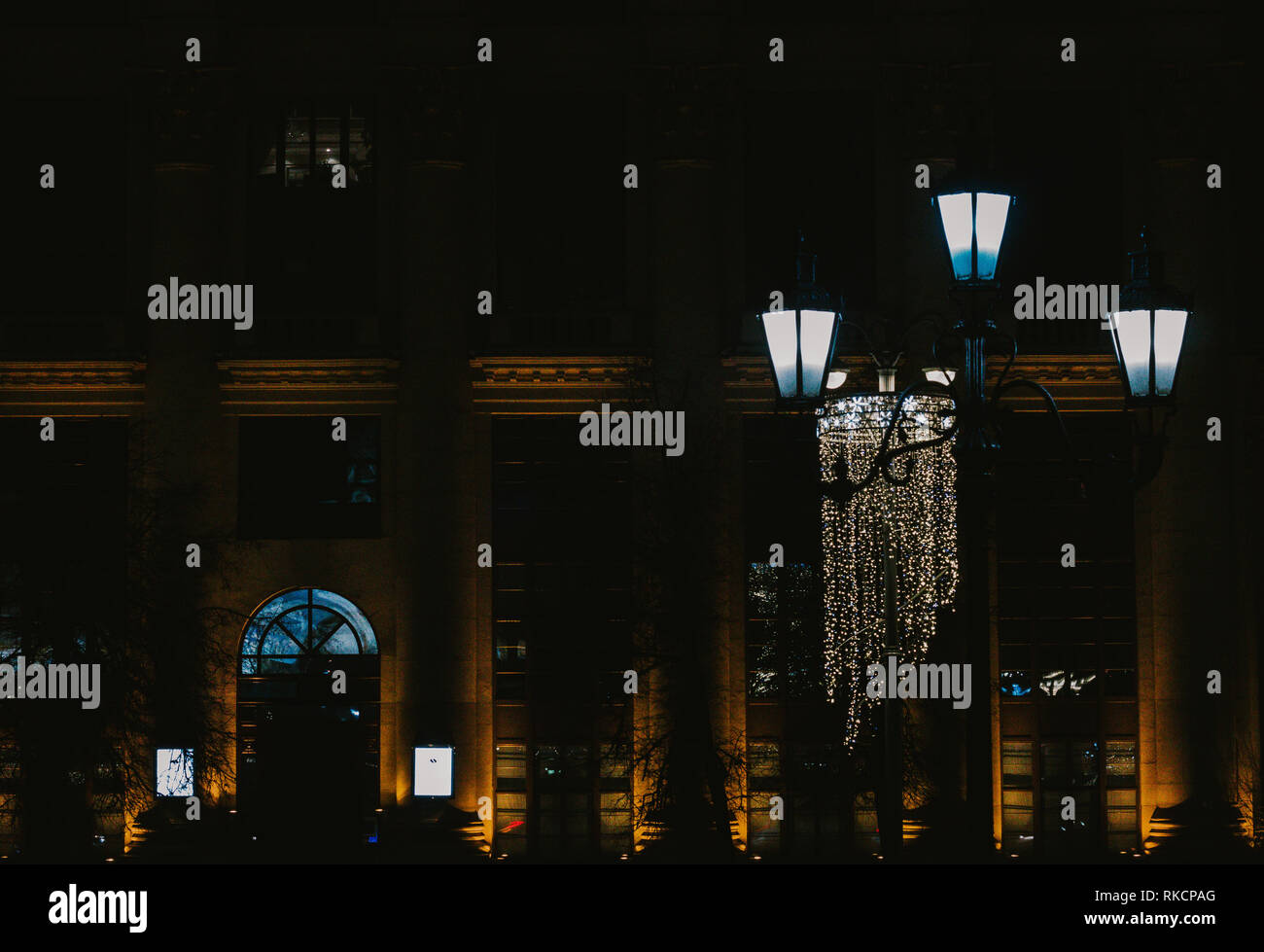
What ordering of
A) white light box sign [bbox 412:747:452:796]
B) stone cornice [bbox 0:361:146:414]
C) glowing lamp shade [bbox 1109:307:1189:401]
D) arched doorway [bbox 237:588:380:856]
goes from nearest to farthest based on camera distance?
1. glowing lamp shade [bbox 1109:307:1189:401]
2. white light box sign [bbox 412:747:452:796]
3. arched doorway [bbox 237:588:380:856]
4. stone cornice [bbox 0:361:146:414]

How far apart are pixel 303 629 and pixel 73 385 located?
6.18 metres

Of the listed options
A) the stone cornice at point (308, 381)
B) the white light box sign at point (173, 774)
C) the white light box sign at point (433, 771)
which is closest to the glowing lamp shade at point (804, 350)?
the white light box sign at point (433, 771)

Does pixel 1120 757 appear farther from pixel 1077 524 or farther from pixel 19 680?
pixel 19 680

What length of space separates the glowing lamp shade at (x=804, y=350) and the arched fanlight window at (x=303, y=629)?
18.7 m

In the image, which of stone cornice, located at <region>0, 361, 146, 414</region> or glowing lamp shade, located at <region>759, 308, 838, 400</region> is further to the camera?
stone cornice, located at <region>0, 361, 146, 414</region>

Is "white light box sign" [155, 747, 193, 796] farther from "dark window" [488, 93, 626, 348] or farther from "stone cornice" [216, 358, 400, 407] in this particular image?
"dark window" [488, 93, 626, 348]

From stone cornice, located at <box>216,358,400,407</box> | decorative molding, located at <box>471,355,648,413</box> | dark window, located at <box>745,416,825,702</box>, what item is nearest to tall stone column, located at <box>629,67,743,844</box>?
dark window, located at <box>745,416,825,702</box>

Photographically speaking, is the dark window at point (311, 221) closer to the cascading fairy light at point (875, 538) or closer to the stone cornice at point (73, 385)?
the stone cornice at point (73, 385)

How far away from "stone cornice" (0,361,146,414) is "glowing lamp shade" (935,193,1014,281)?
2137 centimetres

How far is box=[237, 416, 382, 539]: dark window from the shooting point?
30.3m

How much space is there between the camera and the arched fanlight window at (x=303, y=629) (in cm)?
3020

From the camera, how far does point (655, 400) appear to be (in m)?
29.1
